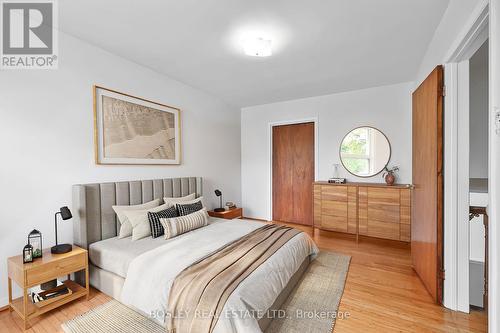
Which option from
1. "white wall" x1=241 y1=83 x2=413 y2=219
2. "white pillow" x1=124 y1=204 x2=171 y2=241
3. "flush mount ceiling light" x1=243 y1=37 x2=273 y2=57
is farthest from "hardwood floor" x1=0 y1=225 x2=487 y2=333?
"flush mount ceiling light" x1=243 y1=37 x2=273 y2=57

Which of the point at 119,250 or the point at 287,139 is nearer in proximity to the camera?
the point at 119,250

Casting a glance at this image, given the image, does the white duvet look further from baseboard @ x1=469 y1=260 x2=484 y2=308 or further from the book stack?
baseboard @ x1=469 y1=260 x2=484 y2=308

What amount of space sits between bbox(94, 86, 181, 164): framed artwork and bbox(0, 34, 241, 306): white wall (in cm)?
10

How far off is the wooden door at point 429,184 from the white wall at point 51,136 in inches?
128

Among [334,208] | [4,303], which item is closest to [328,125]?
[334,208]

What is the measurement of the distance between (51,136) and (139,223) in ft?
4.00

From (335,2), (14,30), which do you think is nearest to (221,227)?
(335,2)

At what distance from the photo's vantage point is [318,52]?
2600 millimetres

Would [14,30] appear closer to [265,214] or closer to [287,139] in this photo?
[287,139]

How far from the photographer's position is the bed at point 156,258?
4.99 feet

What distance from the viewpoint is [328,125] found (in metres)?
4.16

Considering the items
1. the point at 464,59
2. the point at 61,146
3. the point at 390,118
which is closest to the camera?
the point at 464,59

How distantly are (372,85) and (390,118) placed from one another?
632mm
